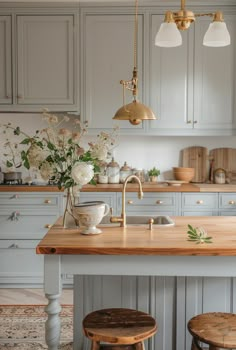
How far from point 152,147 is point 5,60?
5.38ft

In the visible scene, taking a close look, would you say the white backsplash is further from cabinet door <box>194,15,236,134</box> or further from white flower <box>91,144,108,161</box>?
white flower <box>91,144,108,161</box>

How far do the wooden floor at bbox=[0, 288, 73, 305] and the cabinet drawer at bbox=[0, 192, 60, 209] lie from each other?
75 cm

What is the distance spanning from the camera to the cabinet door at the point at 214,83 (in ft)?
13.9

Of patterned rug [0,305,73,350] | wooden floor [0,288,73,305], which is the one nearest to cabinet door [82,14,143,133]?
wooden floor [0,288,73,305]

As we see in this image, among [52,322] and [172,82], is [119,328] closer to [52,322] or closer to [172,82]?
[52,322]

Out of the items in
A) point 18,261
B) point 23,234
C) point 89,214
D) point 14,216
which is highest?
point 89,214

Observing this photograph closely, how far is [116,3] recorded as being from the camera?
423 cm

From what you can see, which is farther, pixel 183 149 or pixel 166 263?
pixel 183 149

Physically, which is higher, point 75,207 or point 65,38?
point 65,38

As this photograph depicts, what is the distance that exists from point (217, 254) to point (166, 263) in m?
0.23

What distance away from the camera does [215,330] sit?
6.57 ft

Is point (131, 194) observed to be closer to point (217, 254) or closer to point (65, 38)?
point (65, 38)

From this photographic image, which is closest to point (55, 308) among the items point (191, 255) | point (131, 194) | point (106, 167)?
point (191, 255)

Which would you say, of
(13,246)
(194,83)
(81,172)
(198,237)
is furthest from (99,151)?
(194,83)
